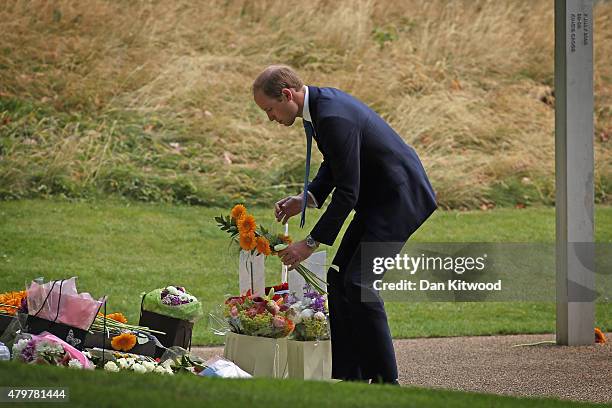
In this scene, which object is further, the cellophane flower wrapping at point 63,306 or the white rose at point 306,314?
the white rose at point 306,314

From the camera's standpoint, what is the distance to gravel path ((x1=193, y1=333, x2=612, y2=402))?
4.96 meters

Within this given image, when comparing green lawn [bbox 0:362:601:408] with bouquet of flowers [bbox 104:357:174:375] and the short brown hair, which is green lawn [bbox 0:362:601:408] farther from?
the short brown hair

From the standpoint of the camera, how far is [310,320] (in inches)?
180

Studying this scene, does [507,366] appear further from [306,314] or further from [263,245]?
[263,245]

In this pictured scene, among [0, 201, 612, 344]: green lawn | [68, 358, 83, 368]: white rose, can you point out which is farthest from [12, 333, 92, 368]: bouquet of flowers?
[0, 201, 612, 344]: green lawn

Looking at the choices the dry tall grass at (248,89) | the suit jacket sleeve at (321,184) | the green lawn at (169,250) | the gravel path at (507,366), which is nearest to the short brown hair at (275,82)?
the suit jacket sleeve at (321,184)

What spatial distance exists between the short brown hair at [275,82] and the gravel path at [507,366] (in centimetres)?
165

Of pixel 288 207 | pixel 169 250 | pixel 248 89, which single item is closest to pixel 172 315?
pixel 288 207

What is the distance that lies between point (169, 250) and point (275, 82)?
4.93m

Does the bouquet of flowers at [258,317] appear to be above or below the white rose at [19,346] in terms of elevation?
above

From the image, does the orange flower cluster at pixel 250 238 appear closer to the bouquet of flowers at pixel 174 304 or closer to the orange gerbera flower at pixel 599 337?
the bouquet of flowers at pixel 174 304

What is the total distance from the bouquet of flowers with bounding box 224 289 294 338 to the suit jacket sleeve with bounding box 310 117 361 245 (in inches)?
22.9

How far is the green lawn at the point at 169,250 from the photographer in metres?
7.96

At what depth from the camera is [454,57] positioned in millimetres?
11875
